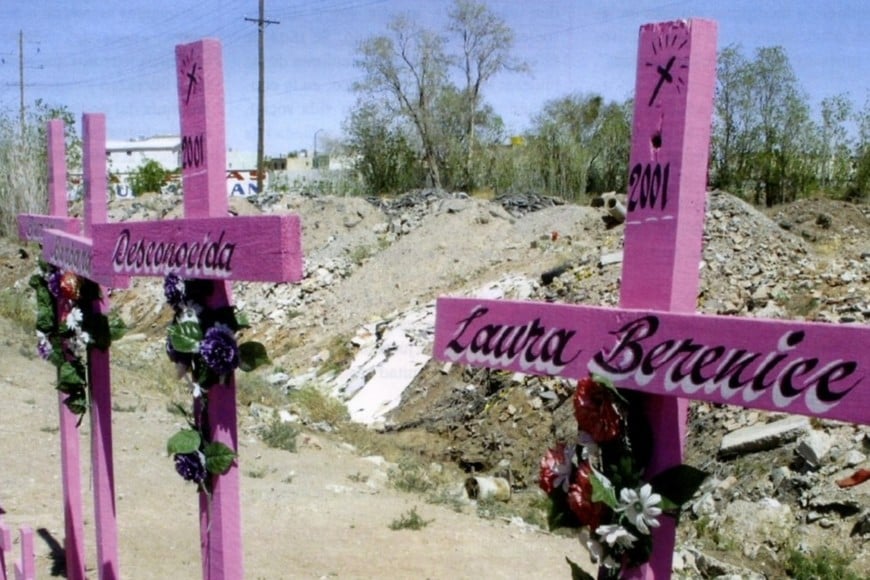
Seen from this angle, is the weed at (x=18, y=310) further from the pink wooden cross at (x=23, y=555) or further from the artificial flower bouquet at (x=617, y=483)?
the artificial flower bouquet at (x=617, y=483)

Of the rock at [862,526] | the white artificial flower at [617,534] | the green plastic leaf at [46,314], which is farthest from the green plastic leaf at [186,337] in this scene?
the rock at [862,526]

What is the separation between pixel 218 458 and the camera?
2895 millimetres

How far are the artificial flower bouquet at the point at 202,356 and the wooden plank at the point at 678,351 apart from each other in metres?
0.82

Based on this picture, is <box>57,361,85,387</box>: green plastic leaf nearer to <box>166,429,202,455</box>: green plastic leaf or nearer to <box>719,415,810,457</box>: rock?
<box>166,429,202,455</box>: green plastic leaf

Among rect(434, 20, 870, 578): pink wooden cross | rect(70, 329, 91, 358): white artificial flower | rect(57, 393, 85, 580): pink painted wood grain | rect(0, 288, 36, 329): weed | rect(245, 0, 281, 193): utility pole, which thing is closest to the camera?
rect(434, 20, 870, 578): pink wooden cross

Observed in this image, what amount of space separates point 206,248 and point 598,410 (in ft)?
4.27

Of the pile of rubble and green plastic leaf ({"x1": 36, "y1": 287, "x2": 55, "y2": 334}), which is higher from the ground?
green plastic leaf ({"x1": 36, "y1": 287, "x2": 55, "y2": 334})

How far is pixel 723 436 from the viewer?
8234mm

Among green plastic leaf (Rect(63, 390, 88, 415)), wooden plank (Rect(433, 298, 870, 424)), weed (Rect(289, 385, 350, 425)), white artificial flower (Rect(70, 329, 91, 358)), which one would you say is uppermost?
wooden plank (Rect(433, 298, 870, 424))

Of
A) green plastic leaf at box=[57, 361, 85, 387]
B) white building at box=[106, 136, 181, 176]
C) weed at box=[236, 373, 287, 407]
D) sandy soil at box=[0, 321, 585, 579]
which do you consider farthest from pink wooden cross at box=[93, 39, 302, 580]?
white building at box=[106, 136, 181, 176]

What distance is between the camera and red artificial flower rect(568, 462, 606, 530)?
6.64 ft

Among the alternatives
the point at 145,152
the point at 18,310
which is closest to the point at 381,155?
the point at 18,310

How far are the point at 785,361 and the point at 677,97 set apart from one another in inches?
21.5

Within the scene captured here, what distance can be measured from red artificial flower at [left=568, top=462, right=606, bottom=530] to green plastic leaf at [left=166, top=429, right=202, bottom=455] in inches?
50.3
